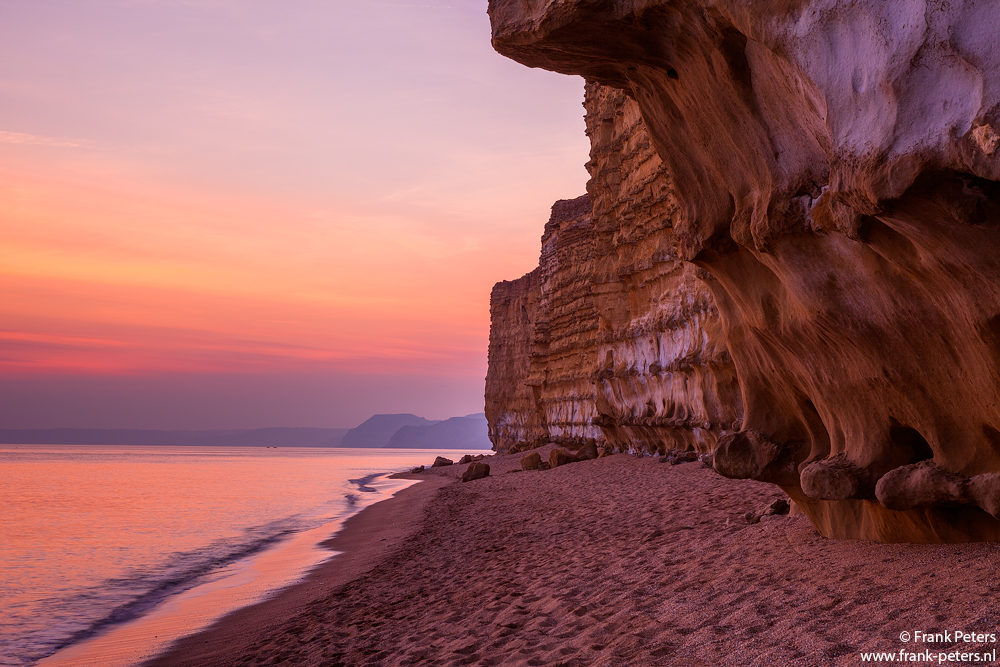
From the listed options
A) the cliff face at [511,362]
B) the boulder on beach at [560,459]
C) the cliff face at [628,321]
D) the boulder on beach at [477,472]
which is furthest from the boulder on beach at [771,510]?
the cliff face at [511,362]

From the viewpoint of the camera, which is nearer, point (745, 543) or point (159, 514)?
point (745, 543)

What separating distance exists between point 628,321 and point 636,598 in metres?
21.1

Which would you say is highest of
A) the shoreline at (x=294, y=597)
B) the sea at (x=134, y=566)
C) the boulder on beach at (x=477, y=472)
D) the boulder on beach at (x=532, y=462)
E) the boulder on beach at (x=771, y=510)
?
the boulder on beach at (x=771, y=510)

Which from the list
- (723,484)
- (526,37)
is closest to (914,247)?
(526,37)

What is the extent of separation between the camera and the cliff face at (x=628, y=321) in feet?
64.9

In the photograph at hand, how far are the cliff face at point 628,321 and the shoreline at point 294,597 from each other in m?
6.71

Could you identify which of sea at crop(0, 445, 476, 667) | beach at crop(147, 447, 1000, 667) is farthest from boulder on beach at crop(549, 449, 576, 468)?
beach at crop(147, 447, 1000, 667)

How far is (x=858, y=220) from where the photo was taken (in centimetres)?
423

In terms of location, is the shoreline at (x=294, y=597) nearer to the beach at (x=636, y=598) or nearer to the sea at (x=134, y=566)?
the beach at (x=636, y=598)

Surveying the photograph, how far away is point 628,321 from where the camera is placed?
87.1 ft

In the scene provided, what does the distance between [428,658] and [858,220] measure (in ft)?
14.4

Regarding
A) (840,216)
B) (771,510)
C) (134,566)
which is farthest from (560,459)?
(840,216)

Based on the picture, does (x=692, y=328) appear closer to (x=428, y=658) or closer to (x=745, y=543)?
(x=745, y=543)

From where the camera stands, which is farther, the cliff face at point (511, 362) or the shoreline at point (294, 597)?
the cliff face at point (511, 362)
